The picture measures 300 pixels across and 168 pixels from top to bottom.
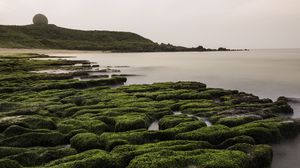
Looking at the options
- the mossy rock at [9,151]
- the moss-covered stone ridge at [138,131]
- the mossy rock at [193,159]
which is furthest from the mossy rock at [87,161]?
the mossy rock at [9,151]

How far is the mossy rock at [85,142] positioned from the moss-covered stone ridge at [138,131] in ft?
0.11

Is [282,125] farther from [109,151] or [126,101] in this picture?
[126,101]

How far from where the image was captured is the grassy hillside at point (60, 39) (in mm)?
144500

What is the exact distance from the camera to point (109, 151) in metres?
11.6

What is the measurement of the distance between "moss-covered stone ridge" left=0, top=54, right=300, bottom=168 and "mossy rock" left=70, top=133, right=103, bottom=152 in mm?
34

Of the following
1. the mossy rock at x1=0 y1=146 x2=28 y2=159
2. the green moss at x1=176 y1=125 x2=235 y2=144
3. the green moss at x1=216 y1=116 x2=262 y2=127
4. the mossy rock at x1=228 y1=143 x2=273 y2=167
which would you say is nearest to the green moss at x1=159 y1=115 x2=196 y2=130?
the green moss at x1=216 y1=116 x2=262 y2=127

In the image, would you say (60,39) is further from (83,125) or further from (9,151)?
(9,151)

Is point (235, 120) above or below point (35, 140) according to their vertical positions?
above

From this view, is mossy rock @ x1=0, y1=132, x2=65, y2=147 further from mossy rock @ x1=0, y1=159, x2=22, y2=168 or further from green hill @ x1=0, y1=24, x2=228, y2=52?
green hill @ x1=0, y1=24, x2=228, y2=52

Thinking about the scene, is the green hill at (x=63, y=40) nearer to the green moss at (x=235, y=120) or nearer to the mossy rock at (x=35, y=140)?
the mossy rock at (x=35, y=140)

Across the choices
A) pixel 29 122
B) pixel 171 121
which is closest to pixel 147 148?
pixel 171 121

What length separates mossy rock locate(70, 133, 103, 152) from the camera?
12039 mm

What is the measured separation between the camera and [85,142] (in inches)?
480

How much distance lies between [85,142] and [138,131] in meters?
2.23
